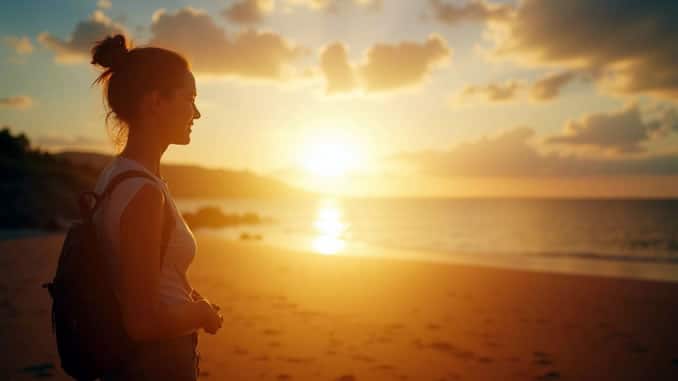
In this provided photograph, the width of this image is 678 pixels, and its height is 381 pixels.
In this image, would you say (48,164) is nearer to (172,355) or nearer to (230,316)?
(230,316)

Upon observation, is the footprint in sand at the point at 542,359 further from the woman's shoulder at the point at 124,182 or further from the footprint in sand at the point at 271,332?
the woman's shoulder at the point at 124,182

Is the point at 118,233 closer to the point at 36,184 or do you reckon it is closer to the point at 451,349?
the point at 451,349

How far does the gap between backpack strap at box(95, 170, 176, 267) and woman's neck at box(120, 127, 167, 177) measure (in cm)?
14

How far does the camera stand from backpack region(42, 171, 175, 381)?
1552 mm

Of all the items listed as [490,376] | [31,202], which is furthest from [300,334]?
[31,202]

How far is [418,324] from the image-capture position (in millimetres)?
7496

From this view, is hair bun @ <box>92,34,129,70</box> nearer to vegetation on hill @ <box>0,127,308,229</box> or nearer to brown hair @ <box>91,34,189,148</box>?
brown hair @ <box>91,34,189,148</box>

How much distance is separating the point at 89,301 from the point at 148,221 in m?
0.39

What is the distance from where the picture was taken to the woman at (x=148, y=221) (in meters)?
1.46

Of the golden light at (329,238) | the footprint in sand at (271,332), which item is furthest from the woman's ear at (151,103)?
the golden light at (329,238)

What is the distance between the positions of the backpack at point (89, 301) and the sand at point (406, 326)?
12.5 ft

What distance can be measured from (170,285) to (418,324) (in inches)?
254

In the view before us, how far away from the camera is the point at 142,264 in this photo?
1.45 m

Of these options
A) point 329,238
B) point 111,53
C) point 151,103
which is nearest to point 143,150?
point 151,103
